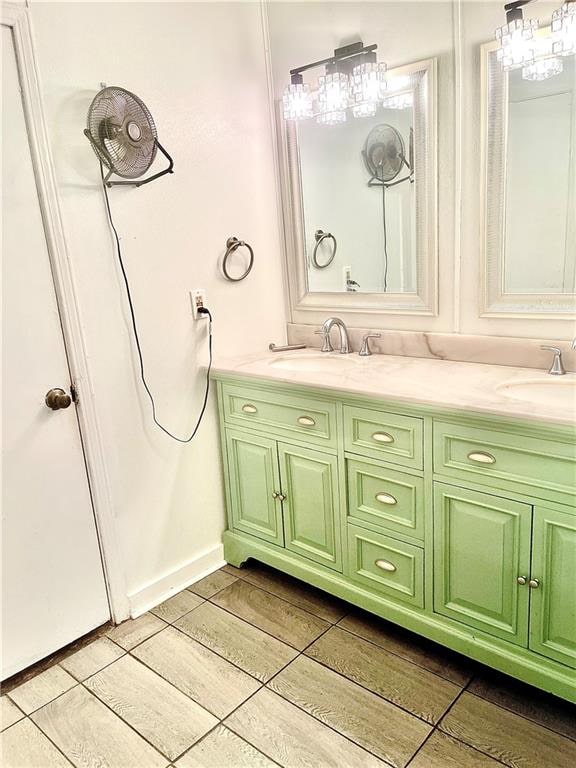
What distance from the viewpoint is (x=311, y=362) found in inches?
93.1

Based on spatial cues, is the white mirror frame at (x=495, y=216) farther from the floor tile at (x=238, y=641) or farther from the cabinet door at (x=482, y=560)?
the floor tile at (x=238, y=641)

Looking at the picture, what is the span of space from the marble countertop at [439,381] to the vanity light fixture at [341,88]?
38.3 inches

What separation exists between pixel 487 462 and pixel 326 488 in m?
0.63

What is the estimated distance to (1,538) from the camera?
1776mm

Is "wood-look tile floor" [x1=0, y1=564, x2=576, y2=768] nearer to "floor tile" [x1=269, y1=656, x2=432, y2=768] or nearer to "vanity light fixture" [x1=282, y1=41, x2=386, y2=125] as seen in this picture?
"floor tile" [x1=269, y1=656, x2=432, y2=768]

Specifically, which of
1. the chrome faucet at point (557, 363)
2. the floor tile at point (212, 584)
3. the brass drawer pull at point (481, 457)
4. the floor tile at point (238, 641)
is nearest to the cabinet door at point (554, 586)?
the brass drawer pull at point (481, 457)

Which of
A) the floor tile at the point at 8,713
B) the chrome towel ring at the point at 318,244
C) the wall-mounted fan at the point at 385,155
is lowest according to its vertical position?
the floor tile at the point at 8,713

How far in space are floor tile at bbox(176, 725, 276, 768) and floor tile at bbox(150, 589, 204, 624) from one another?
0.59m

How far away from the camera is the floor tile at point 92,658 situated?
1896 millimetres

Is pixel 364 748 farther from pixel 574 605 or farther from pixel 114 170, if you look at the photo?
pixel 114 170

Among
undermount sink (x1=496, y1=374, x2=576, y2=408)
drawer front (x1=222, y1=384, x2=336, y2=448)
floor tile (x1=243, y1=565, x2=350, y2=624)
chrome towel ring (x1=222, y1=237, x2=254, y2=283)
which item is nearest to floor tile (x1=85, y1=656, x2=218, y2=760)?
floor tile (x1=243, y1=565, x2=350, y2=624)

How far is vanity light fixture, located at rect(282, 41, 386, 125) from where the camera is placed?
6.84 ft

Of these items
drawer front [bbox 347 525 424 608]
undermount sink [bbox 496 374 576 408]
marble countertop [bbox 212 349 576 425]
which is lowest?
drawer front [bbox 347 525 424 608]

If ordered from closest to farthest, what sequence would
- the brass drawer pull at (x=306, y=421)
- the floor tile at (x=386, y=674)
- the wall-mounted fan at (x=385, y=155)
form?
the floor tile at (x=386, y=674), the brass drawer pull at (x=306, y=421), the wall-mounted fan at (x=385, y=155)
